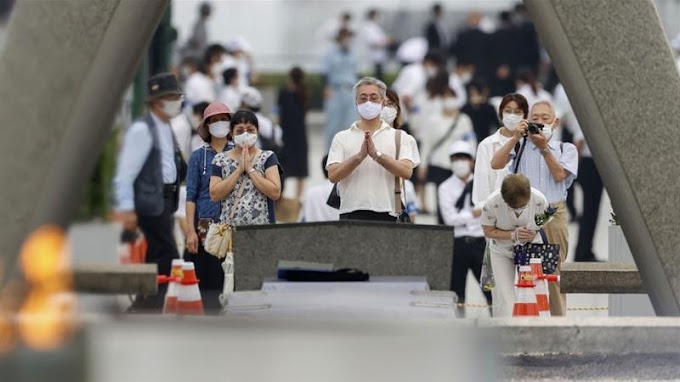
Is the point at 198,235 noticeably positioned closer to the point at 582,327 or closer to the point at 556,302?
the point at 556,302

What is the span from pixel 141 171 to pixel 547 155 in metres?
3.10

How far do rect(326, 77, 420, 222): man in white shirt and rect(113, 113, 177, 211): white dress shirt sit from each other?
1775 millimetres

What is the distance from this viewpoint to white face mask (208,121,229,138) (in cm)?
1452

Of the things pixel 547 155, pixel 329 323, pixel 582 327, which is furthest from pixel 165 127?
pixel 329 323

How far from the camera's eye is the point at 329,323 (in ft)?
22.3

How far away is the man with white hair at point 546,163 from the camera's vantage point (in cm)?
1418

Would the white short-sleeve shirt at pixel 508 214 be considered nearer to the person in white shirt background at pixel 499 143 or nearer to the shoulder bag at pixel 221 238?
the person in white shirt background at pixel 499 143

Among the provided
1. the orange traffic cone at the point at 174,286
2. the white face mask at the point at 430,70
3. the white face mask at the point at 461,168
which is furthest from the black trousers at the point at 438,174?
the orange traffic cone at the point at 174,286

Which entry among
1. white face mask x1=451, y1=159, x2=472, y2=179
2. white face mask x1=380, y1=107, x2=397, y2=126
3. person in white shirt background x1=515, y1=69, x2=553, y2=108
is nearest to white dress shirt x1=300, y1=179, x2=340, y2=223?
white face mask x1=451, y1=159, x2=472, y2=179

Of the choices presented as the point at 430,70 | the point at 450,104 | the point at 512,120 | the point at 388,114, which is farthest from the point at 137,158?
the point at 430,70

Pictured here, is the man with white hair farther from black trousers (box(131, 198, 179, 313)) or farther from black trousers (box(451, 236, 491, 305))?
black trousers (box(131, 198, 179, 313))

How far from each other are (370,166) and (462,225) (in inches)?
110

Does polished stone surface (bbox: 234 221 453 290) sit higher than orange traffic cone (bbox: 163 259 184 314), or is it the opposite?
polished stone surface (bbox: 234 221 453 290)

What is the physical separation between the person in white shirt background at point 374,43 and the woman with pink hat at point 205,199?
2342cm
